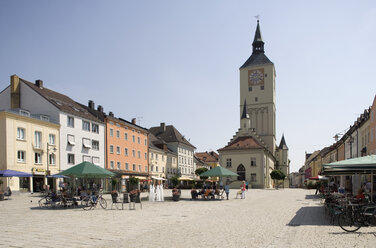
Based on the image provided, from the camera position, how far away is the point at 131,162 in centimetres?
5456

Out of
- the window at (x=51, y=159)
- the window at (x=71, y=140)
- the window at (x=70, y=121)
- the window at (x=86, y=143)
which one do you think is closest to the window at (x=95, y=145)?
the window at (x=86, y=143)

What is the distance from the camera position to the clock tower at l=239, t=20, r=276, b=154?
81.2 meters

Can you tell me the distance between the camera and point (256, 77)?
82.8 meters

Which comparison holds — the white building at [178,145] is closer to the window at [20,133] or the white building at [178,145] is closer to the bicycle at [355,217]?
the window at [20,133]

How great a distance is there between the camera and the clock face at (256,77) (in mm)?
82125

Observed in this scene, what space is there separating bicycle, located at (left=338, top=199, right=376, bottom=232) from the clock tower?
68238 mm

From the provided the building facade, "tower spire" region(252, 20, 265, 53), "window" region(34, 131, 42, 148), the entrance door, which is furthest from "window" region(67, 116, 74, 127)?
"tower spire" region(252, 20, 265, 53)

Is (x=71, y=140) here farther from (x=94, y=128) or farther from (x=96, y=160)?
(x=96, y=160)

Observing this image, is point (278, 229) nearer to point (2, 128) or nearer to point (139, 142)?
point (2, 128)

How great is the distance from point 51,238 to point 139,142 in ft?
158

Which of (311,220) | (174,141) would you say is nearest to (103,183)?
(174,141)

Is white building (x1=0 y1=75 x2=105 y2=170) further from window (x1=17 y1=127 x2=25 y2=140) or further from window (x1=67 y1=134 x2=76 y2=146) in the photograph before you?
window (x1=17 y1=127 x2=25 y2=140)

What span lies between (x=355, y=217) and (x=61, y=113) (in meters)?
35.1

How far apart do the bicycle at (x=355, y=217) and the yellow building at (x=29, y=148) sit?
29.9 metres
